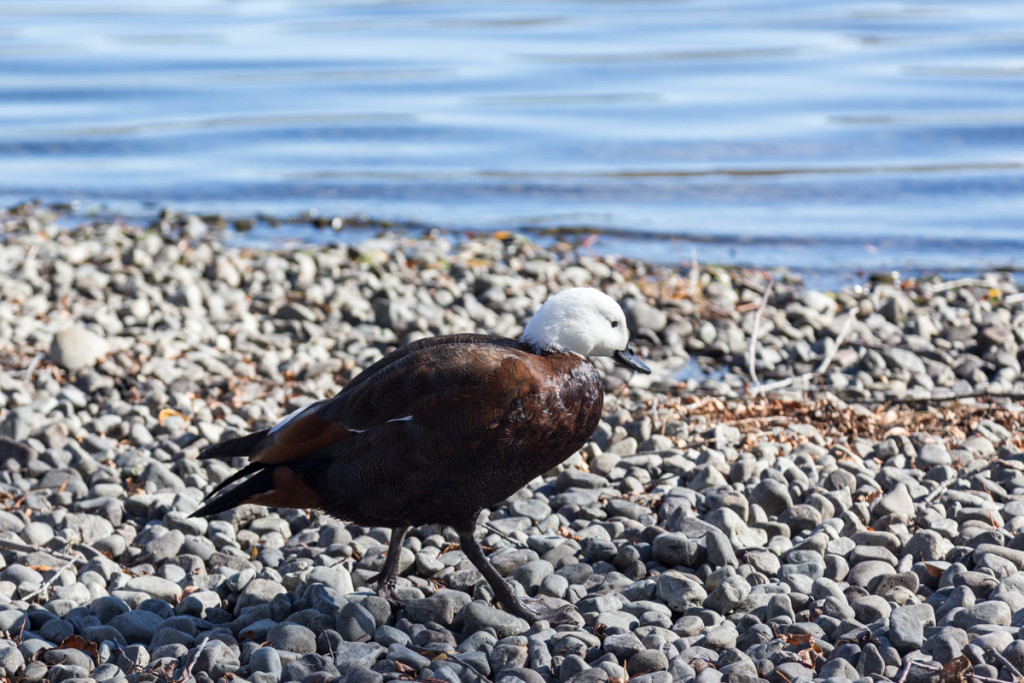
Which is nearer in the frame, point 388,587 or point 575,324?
point 575,324

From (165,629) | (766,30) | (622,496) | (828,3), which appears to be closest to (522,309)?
(622,496)

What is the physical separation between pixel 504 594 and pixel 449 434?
1.88 ft

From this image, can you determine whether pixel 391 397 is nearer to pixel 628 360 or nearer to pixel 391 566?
pixel 391 566

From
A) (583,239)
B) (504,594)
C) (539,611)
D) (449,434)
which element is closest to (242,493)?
(449,434)

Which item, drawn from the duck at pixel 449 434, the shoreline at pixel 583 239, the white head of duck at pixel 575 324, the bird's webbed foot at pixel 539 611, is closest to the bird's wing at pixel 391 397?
the duck at pixel 449 434

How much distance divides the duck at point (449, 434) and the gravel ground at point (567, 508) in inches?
13.0

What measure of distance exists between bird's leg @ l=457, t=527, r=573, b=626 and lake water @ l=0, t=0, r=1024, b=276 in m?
5.61

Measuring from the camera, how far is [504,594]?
3.68 metres

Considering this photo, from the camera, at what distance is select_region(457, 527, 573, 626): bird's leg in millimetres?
3613

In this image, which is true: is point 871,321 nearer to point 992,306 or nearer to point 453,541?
point 992,306

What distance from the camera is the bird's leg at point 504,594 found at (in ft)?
11.9

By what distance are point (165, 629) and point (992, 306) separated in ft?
18.4

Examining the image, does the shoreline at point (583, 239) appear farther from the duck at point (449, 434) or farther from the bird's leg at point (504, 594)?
the bird's leg at point (504, 594)

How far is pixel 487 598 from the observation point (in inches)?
149
